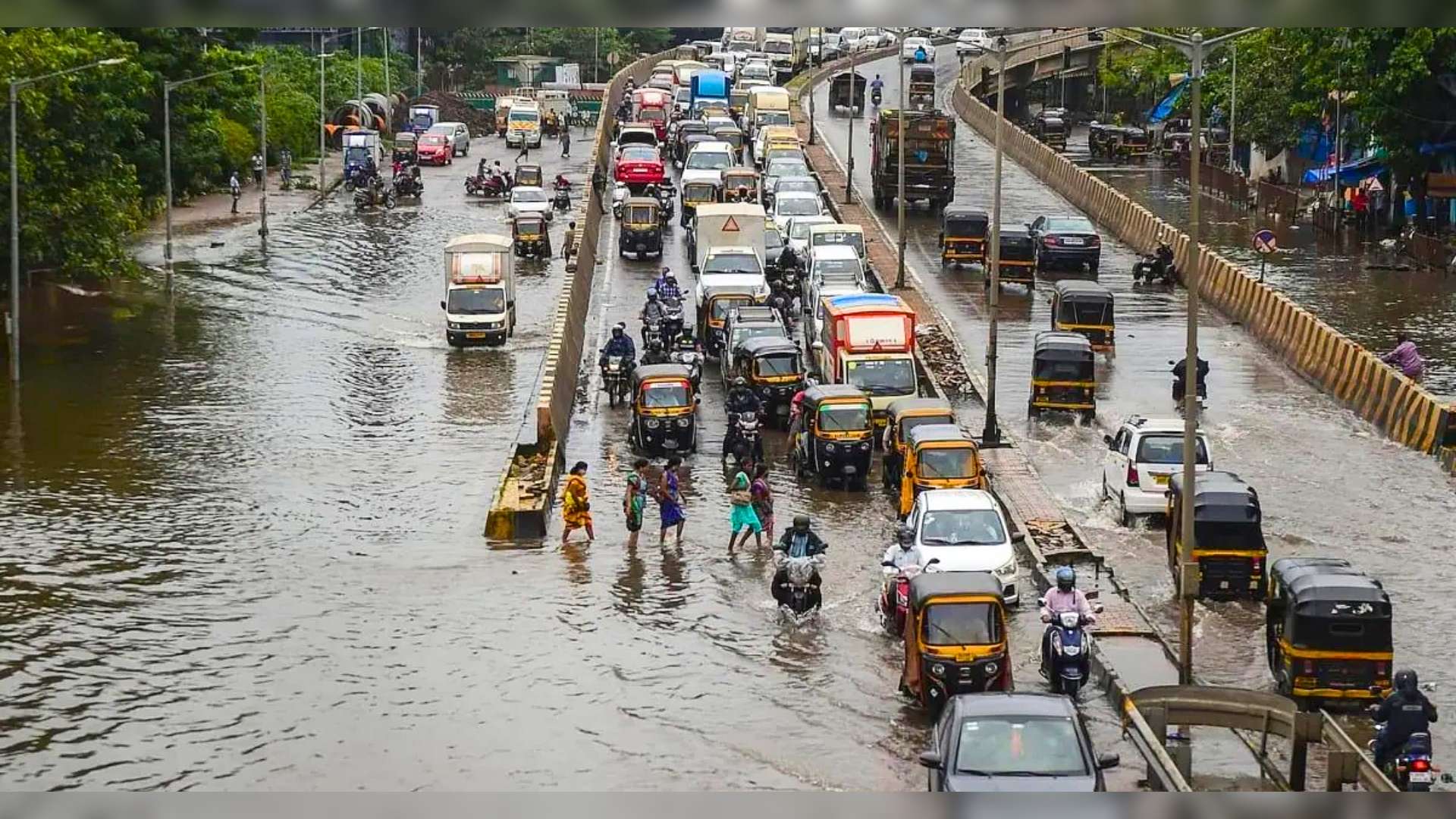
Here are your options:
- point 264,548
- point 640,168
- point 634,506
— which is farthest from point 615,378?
point 640,168

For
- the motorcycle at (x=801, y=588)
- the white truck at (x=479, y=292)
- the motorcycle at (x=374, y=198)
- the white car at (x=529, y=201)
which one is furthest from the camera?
the motorcycle at (x=374, y=198)

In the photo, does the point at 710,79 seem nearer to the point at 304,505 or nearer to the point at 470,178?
the point at 470,178

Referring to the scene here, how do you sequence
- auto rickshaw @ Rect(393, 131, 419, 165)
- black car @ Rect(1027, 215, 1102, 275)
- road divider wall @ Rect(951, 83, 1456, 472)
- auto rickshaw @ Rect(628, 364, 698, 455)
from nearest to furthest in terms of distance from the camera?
road divider wall @ Rect(951, 83, 1456, 472) < auto rickshaw @ Rect(628, 364, 698, 455) < black car @ Rect(1027, 215, 1102, 275) < auto rickshaw @ Rect(393, 131, 419, 165)

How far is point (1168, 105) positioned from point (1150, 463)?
65456 mm

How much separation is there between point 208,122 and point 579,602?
1824 inches

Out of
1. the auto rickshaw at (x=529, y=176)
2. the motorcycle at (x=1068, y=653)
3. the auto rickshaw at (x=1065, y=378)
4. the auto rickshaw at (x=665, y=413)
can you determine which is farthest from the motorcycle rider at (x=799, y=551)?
the auto rickshaw at (x=529, y=176)

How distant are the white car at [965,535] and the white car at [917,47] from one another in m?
77.3

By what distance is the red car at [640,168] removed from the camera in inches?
2815

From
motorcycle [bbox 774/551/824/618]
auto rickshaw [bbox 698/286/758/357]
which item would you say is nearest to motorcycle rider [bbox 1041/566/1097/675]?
motorcycle [bbox 774/551/824/618]

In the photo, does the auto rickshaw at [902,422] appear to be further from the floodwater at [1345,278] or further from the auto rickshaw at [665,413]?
the floodwater at [1345,278]

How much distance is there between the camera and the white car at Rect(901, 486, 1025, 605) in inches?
1048

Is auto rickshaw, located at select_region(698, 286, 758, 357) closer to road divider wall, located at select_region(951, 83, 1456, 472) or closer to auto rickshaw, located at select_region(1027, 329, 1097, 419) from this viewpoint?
auto rickshaw, located at select_region(1027, 329, 1097, 419)

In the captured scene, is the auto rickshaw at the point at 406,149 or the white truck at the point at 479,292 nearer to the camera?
the white truck at the point at 479,292

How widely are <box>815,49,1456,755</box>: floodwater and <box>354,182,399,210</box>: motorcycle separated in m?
25.2
